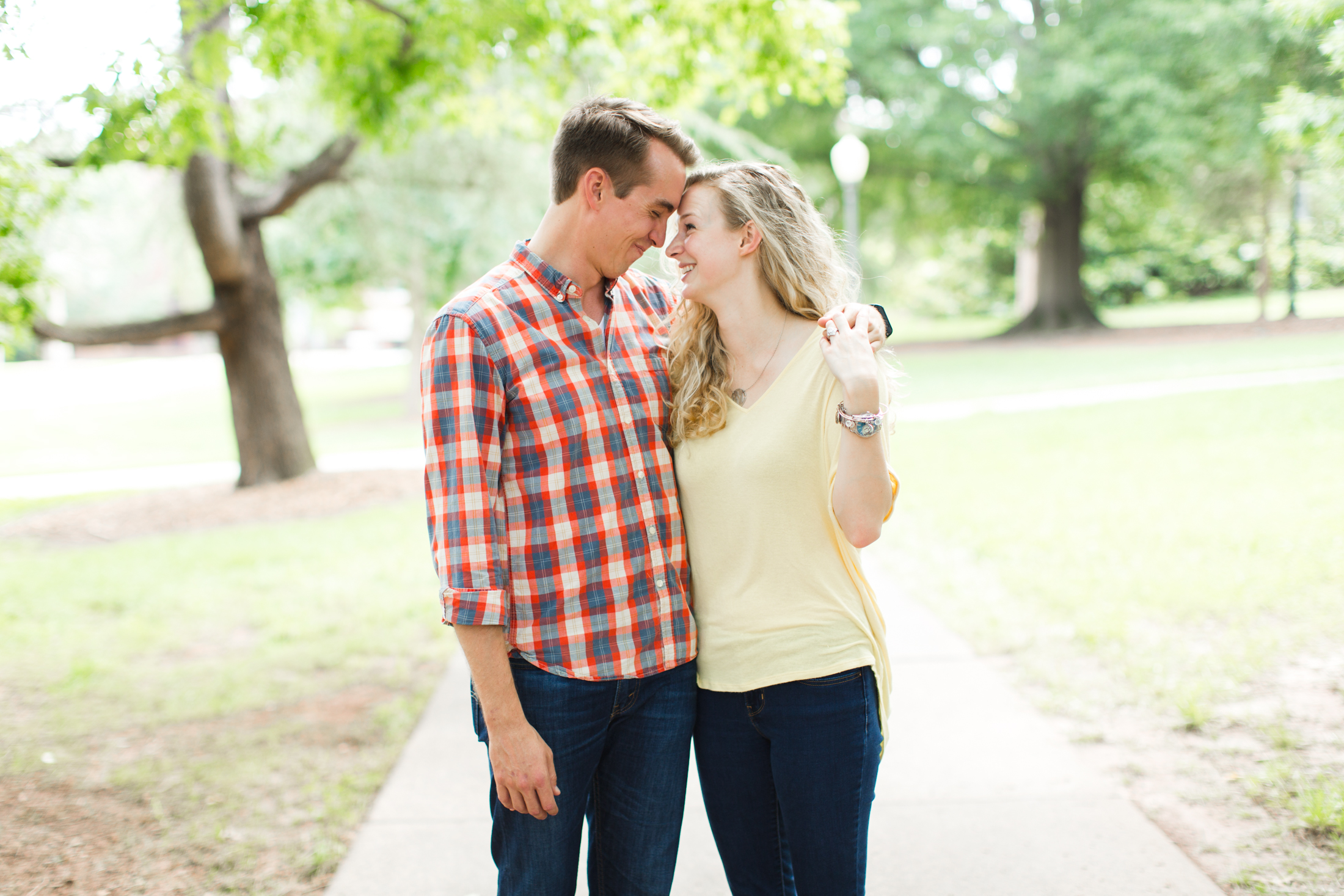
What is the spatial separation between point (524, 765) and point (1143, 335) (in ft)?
80.5

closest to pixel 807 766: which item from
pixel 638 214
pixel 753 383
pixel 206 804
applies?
pixel 753 383

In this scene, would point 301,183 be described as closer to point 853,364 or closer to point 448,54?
point 448,54

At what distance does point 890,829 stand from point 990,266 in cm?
4083

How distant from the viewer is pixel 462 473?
72.4 inches

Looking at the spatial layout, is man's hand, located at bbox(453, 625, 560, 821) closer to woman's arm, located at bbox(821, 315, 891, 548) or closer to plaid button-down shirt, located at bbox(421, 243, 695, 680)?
plaid button-down shirt, located at bbox(421, 243, 695, 680)

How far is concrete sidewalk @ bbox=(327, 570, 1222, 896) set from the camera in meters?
2.94

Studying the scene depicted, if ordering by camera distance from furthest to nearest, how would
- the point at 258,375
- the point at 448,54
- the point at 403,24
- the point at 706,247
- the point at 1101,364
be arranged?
the point at 1101,364 < the point at 258,375 < the point at 448,54 < the point at 403,24 < the point at 706,247

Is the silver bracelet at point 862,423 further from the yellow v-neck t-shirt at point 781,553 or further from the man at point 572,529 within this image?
the man at point 572,529

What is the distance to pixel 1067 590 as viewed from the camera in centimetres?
567

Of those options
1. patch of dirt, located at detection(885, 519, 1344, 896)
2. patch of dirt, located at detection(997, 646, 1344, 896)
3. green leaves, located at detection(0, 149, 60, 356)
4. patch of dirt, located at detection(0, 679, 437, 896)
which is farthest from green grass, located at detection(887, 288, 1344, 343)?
patch of dirt, located at detection(0, 679, 437, 896)

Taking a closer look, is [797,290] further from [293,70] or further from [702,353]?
[293,70]

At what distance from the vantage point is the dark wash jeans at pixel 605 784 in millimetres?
1980

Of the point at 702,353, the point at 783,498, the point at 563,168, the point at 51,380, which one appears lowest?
the point at 51,380

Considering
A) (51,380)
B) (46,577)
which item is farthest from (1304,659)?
(51,380)
